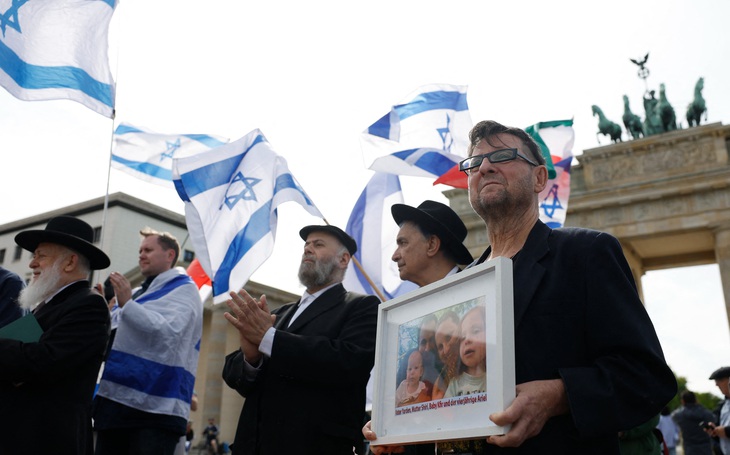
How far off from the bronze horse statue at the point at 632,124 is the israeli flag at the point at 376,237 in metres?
27.6

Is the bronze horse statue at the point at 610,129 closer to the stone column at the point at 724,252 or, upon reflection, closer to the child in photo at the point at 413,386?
the stone column at the point at 724,252

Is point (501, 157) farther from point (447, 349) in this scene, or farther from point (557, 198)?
point (557, 198)

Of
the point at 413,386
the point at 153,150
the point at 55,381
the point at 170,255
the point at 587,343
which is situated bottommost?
the point at 413,386

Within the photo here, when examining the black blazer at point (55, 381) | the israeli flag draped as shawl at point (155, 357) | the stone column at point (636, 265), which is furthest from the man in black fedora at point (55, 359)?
the stone column at point (636, 265)

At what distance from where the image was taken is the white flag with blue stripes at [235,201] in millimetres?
6070

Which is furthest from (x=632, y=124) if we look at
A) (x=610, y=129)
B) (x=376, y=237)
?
(x=376, y=237)

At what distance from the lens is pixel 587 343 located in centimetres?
207

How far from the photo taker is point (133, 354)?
5074 millimetres

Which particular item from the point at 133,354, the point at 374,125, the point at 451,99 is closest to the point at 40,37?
the point at 133,354

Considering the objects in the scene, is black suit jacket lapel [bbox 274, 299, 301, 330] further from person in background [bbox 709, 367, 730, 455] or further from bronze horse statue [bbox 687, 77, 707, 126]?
bronze horse statue [bbox 687, 77, 707, 126]

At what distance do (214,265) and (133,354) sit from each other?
3.98 ft

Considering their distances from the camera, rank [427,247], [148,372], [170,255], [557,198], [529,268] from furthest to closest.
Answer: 1. [557,198]
2. [170,255]
3. [148,372]
4. [427,247]
5. [529,268]

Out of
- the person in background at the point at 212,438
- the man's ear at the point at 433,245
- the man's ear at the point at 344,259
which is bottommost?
the man's ear at the point at 433,245

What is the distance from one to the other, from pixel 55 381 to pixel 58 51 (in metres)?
3.31
